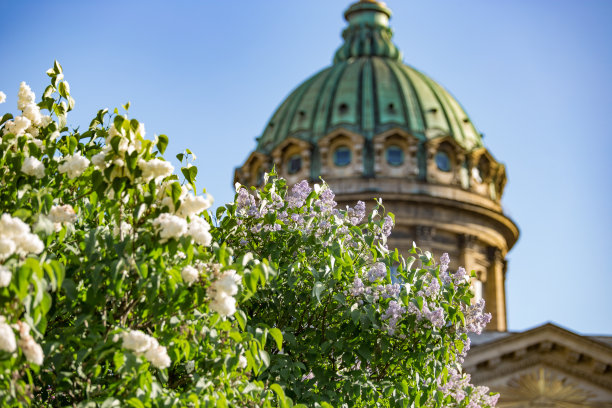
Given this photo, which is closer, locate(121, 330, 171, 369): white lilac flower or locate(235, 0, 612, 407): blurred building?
locate(121, 330, 171, 369): white lilac flower

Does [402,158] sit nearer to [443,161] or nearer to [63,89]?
[443,161]

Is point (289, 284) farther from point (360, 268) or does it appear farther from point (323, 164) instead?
point (323, 164)

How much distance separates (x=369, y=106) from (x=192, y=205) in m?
55.7

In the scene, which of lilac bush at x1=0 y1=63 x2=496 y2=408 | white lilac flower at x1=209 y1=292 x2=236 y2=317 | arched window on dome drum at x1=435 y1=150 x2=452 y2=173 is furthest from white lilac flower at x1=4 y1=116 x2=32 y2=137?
arched window on dome drum at x1=435 y1=150 x2=452 y2=173

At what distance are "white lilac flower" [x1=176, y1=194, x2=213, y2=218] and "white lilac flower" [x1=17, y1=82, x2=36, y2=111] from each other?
2.38m

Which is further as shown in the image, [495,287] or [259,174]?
[259,174]

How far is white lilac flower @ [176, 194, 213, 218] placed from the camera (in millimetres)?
9078

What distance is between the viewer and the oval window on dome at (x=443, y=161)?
6334 cm

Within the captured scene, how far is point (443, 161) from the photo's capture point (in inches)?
2509

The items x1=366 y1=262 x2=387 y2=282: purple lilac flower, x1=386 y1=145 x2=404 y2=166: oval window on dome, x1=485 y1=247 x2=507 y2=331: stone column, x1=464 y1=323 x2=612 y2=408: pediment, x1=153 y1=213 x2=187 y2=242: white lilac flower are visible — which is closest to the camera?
x1=153 y1=213 x2=187 y2=242: white lilac flower

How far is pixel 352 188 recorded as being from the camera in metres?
60.8

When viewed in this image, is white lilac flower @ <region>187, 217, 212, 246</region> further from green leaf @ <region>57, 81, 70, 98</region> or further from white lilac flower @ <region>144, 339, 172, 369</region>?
green leaf @ <region>57, 81, 70, 98</region>

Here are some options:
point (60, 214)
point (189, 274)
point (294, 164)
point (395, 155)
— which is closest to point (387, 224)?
point (189, 274)

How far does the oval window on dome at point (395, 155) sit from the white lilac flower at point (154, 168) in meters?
53.7
